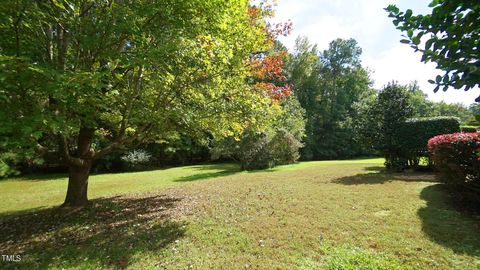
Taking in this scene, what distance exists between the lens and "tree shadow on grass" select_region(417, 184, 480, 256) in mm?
4379

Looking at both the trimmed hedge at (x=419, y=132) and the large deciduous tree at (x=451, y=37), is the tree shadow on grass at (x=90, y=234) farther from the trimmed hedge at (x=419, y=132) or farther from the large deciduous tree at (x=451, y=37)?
the trimmed hedge at (x=419, y=132)

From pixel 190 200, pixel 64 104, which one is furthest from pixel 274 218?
pixel 64 104

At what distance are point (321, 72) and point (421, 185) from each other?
40163 millimetres

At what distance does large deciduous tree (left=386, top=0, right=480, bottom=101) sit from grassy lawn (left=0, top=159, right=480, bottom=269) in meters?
3.28

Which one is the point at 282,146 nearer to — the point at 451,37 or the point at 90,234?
the point at 90,234

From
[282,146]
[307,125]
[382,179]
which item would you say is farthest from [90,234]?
[307,125]

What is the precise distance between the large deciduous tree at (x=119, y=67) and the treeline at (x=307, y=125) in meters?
1.25

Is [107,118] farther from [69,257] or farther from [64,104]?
[69,257]

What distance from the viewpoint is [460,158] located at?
6.62m

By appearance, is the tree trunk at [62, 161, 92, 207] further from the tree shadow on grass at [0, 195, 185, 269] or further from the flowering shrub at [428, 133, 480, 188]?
the flowering shrub at [428, 133, 480, 188]

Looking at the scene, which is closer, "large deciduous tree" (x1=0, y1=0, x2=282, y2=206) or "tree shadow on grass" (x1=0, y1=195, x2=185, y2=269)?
"large deciduous tree" (x1=0, y1=0, x2=282, y2=206)

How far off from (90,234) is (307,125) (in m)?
34.4

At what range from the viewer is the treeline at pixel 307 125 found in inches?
547

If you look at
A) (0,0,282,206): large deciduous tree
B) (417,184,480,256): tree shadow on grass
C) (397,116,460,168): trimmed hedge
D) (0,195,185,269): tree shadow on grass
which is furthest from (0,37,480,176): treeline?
(417,184,480,256): tree shadow on grass
